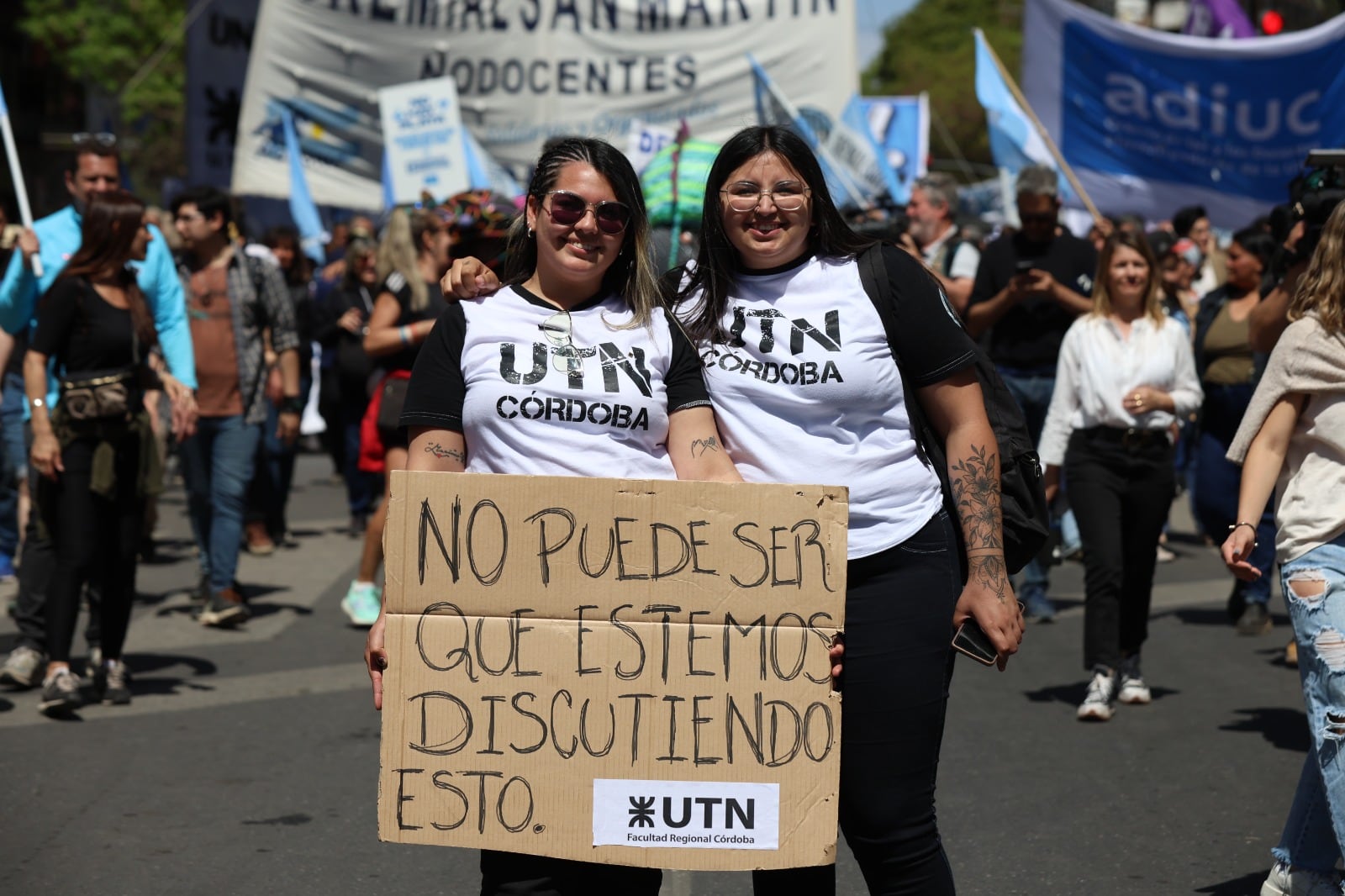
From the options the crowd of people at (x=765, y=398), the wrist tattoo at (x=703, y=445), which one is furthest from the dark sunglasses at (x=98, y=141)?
the wrist tattoo at (x=703, y=445)

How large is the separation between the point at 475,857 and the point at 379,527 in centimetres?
363

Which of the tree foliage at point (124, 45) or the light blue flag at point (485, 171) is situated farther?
the tree foliage at point (124, 45)

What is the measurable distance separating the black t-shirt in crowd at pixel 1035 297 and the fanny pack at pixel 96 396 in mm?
4395

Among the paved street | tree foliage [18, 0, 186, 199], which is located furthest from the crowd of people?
tree foliage [18, 0, 186, 199]

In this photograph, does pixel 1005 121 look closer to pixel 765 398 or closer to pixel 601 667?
pixel 765 398

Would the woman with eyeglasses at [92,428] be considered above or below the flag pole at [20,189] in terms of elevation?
below

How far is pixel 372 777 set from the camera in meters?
5.91

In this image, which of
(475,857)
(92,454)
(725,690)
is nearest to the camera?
(725,690)

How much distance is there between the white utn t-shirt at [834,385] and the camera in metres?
3.36

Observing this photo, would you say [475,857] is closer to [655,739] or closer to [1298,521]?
[655,739]

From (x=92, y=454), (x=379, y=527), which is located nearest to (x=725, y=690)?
(x=92, y=454)

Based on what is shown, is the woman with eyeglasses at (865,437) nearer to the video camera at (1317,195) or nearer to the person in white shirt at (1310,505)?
the person in white shirt at (1310,505)

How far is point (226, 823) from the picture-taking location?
5.35 meters

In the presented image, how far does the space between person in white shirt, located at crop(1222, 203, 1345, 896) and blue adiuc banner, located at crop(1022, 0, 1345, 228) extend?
7.91 metres
